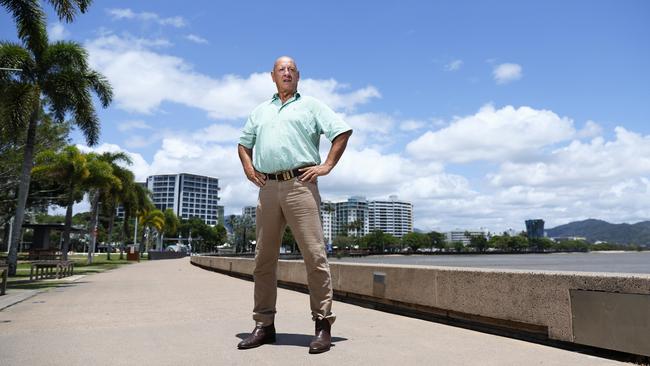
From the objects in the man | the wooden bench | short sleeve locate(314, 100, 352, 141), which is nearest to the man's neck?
the man

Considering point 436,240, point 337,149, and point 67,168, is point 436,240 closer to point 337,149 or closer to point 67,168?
point 67,168

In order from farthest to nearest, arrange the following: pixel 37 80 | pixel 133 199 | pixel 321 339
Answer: pixel 133 199
pixel 37 80
pixel 321 339

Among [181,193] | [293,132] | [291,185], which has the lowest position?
[291,185]

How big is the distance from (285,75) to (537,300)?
2786mm

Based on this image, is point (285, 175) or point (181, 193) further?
point (181, 193)

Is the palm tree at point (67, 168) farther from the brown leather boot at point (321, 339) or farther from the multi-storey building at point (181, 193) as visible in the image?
the multi-storey building at point (181, 193)

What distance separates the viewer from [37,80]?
16.6 meters

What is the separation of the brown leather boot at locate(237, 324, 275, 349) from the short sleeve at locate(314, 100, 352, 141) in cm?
162

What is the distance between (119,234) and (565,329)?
14126cm

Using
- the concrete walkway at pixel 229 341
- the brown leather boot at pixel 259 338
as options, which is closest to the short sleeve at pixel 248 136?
the brown leather boot at pixel 259 338

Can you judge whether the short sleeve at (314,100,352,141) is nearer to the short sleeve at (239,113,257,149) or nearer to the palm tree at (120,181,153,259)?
the short sleeve at (239,113,257,149)

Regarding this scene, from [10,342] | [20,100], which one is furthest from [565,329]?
[20,100]

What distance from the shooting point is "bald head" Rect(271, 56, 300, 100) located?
383cm

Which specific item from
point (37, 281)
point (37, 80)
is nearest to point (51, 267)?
point (37, 281)
